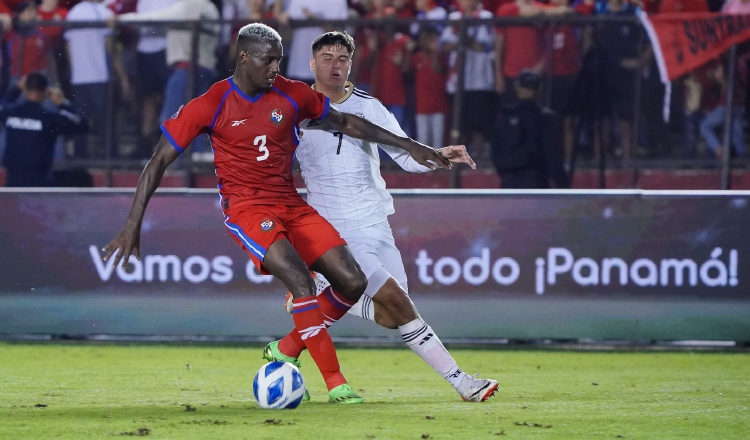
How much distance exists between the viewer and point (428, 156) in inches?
252

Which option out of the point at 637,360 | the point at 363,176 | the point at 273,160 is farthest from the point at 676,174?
the point at 273,160

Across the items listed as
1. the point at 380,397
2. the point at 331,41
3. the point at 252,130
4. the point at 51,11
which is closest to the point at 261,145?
the point at 252,130

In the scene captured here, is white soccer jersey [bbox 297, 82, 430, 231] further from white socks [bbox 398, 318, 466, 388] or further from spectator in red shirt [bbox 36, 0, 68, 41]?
spectator in red shirt [bbox 36, 0, 68, 41]

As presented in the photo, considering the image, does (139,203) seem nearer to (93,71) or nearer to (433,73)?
(433,73)

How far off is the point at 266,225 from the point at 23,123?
502 cm

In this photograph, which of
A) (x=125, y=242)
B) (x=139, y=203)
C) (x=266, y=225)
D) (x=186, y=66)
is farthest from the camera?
(x=186, y=66)

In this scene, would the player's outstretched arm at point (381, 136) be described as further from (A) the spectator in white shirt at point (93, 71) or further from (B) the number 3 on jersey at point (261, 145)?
(A) the spectator in white shirt at point (93, 71)

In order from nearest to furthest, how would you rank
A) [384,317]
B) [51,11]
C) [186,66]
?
[384,317], [186,66], [51,11]

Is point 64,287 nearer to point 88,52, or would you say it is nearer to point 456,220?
point 88,52

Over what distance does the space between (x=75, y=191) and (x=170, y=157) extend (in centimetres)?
377

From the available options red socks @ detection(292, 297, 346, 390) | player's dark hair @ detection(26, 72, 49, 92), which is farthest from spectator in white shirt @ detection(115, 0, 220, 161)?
red socks @ detection(292, 297, 346, 390)

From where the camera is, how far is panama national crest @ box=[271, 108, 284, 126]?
613 cm

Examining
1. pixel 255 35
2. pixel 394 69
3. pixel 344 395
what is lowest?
pixel 344 395

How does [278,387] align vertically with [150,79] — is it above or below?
below
